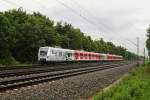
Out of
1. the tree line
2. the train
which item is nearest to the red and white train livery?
the train

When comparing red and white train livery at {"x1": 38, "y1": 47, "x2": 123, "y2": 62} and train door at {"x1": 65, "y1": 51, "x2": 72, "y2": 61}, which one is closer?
red and white train livery at {"x1": 38, "y1": 47, "x2": 123, "y2": 62}

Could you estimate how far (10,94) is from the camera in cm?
1466

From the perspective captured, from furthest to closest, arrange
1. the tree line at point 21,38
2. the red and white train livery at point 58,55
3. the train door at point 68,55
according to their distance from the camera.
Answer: the train door at point 68,55, the red and white train livery at point 58,55, the tree line at point 21,38

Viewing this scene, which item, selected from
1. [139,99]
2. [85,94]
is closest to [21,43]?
[85,94]

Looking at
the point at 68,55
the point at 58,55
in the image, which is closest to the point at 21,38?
the point at 58,55

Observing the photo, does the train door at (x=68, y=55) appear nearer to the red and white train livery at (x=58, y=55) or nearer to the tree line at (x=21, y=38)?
the red and white train livery at (x=58, y=55)

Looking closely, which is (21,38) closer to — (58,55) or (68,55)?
(58,55)

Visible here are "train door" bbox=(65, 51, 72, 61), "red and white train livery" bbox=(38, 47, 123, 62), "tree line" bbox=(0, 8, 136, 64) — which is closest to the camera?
"tree line" bbox=(0, 8, 136, 64)

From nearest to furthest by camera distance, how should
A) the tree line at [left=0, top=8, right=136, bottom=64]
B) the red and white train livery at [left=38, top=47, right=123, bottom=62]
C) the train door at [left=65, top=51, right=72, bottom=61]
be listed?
the tree line at [left=0, top=8, right=136, bottom=64]
the red and white train livery at [left=38, top=47, right=123, bottom=62]
the train door at [left=65, top=51, right=72, bottom=61]

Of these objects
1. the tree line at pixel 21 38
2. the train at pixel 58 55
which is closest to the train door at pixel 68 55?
the train at pixel 58 55

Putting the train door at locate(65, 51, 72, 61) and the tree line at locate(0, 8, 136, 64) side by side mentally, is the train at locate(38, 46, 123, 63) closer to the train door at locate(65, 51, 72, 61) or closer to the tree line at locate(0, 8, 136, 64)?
the train door at locate(65, 51, 72, 61)

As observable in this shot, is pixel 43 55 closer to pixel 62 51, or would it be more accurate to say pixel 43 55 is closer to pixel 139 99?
pixel 62 51

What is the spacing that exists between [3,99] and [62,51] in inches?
1692

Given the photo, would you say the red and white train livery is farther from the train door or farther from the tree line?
the tree line
